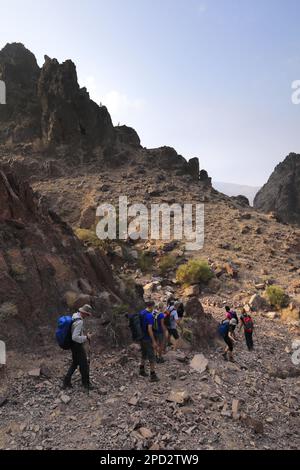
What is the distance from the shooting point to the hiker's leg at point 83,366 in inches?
307

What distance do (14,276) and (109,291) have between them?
365 cm

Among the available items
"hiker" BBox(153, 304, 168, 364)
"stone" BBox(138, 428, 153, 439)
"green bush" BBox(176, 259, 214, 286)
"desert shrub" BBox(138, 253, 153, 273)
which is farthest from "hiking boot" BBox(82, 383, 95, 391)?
"desert shrub" BBox(138, 253, 153, 273)

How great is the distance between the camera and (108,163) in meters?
41.6

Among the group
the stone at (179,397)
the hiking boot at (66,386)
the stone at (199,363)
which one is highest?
the hiking boot at (66,386)

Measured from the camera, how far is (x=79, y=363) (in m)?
7.87

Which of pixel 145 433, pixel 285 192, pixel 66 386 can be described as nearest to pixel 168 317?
pixel 66 386

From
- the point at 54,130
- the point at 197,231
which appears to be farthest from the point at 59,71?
the point at 197,231

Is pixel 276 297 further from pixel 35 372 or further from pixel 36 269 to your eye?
pixel 35 372

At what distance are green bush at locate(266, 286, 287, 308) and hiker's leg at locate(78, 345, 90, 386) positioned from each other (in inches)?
556

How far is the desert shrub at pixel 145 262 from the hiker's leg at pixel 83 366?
16.8 metres
